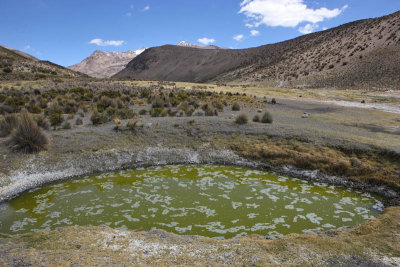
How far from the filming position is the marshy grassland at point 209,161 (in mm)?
5094

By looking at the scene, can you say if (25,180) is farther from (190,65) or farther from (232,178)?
(190,65)

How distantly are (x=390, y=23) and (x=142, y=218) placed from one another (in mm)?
64366

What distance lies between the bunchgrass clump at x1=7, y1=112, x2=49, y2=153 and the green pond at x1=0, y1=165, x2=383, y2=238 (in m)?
2.67

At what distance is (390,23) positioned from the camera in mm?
52375

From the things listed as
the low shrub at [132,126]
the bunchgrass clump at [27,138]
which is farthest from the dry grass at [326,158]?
the bunchgrass clump at [27,138]

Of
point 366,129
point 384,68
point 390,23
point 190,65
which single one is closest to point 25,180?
point 366,129

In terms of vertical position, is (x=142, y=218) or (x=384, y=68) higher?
(x=384, y=68)

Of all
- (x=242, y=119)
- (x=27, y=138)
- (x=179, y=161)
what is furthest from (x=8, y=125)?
(x=242, y=119)

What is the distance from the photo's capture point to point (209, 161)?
12.4m

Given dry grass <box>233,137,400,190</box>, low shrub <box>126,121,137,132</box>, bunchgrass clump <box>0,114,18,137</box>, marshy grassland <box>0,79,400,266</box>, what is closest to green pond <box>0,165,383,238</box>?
marshy grassland <box>0,79,400,266</box>

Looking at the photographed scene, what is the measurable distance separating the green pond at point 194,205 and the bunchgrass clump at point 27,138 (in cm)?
267

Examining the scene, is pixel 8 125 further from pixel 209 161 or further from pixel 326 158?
pixel 326 158

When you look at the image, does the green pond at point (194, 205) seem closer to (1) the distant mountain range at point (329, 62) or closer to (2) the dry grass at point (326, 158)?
(2) the dry grass at point (326, 158)

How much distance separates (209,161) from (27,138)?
8.02 m
